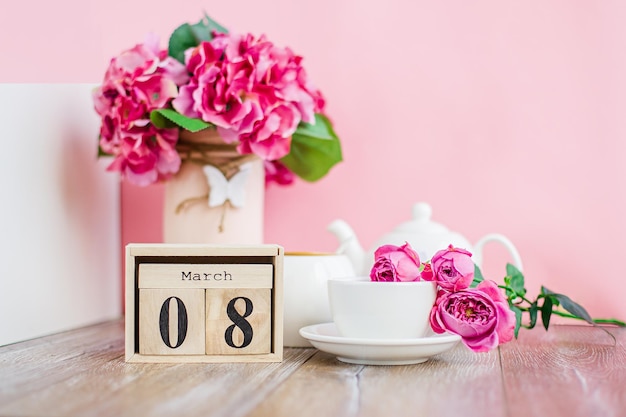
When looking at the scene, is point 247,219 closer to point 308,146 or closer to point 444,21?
point 308,146

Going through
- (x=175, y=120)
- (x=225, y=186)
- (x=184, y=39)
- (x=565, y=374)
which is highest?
(x=184, y=39)

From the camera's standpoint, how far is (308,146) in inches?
55.5

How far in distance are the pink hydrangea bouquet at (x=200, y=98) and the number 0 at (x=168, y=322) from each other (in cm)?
34

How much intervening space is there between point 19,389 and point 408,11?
1086 mm

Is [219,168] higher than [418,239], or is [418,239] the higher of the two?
[219,168]

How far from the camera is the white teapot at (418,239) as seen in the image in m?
1.28

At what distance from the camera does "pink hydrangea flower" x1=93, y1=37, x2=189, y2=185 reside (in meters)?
1.25

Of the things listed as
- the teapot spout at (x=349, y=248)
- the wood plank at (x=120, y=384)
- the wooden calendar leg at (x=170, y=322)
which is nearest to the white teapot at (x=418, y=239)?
the teapot spout at (x=349, y=248)

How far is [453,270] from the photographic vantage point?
3.14 feet

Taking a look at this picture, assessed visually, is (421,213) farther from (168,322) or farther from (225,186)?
(168,322)

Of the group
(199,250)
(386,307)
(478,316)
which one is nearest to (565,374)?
(478,316)

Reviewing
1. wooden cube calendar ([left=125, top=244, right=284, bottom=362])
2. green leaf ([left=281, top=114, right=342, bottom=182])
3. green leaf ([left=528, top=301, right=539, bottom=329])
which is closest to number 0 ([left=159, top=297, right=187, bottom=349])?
wooden cube calendar ([left=125, top=244, right=284, bottom=362])

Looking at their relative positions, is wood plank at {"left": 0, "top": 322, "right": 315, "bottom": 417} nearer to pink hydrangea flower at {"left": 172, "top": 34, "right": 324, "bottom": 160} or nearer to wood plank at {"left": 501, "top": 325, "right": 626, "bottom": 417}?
wood plank at {"left": 501, "top": 325, "right": 626, "bottom": 417}

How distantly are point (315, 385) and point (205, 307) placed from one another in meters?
0.22
